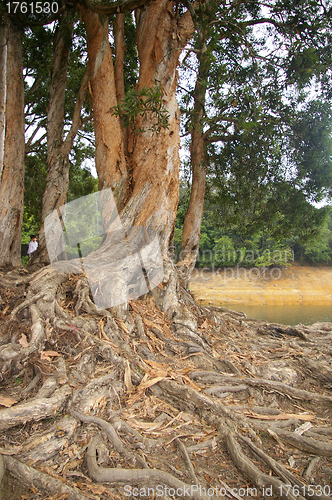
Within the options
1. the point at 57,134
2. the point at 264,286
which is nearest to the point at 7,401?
the point at 57,134

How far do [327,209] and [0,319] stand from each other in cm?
737

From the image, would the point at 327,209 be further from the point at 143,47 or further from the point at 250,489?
the point at 250,489

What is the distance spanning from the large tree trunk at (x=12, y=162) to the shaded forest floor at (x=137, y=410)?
65.1 inches

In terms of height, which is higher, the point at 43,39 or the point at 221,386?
the point at 43,39

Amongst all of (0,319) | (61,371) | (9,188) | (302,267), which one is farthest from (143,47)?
(302,267)

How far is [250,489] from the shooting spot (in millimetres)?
1803

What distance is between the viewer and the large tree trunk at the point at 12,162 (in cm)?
498

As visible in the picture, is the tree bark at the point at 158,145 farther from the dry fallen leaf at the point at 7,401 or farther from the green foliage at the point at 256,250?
the green foliage at the point at 256,250

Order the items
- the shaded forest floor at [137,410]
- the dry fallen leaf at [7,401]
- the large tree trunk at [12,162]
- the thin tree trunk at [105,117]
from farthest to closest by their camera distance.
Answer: the large tree trunk at [12,162]
the thin tree trunk at [105,117]
the dry fallen leaf at [7,401]
the shaded forest floor at [137,410]

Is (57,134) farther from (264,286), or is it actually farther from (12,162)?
(264,286)

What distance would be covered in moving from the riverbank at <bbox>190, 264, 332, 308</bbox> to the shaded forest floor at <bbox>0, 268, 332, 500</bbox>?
1228cm

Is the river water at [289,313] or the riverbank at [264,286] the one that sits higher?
the riverbank at [264,286]

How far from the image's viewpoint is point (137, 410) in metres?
2.34

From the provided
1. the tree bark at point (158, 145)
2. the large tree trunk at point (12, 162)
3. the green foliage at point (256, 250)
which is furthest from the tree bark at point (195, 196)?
Answer: the green foliage at point (256, 250)
